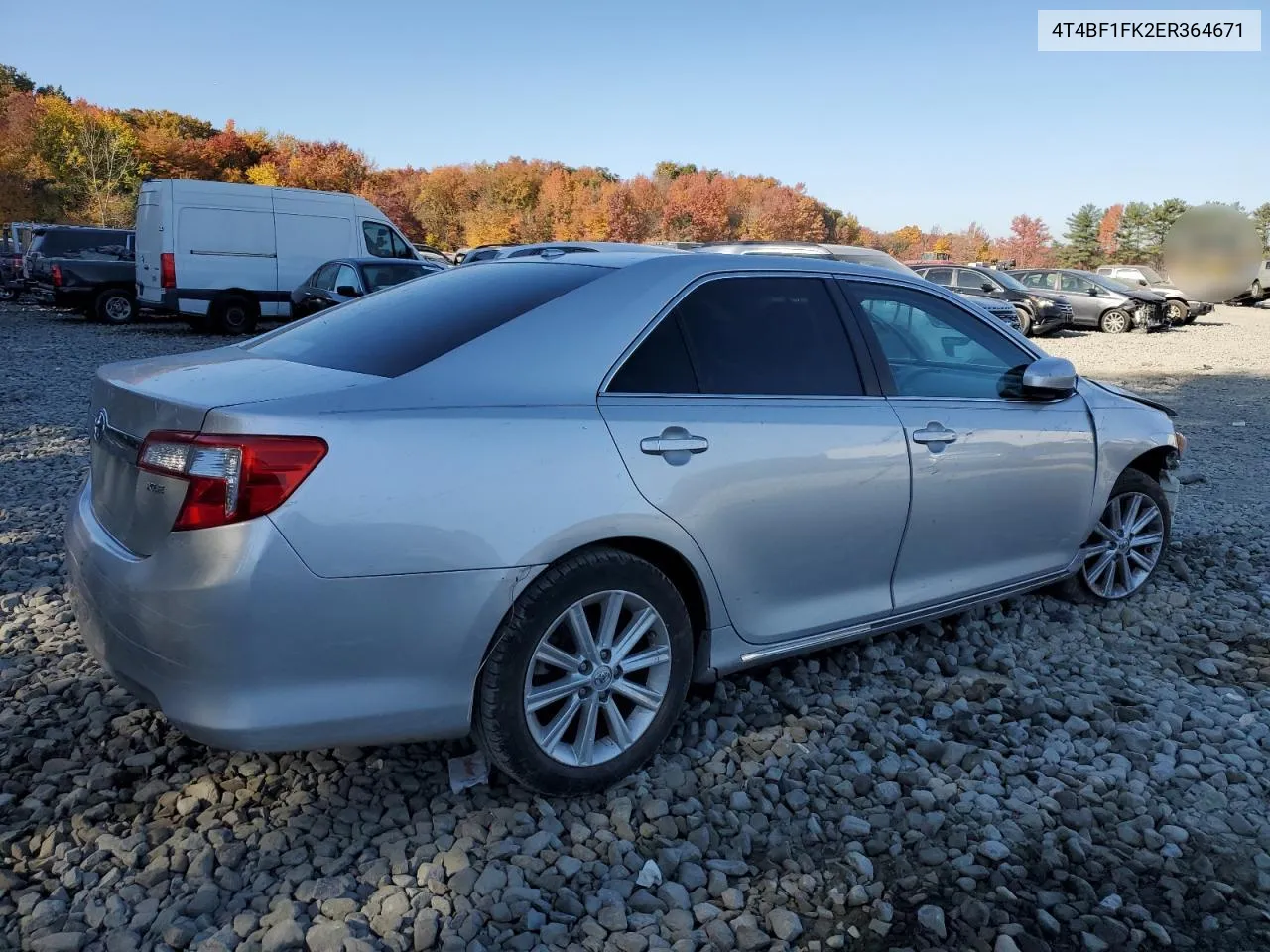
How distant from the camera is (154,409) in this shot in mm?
2531

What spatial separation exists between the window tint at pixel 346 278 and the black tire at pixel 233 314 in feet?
9.76

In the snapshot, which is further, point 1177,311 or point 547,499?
point 1177,311

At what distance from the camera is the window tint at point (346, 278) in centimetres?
1454

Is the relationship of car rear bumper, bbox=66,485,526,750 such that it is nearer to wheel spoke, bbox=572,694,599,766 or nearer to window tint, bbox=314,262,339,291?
wheel spoke, bbox=572,694,599,766

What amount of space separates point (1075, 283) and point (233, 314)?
19649mm

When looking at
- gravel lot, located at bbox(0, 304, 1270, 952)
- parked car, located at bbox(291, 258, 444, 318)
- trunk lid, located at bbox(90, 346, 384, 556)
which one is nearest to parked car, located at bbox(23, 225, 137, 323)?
parked car, located at bbox(291, 258, 444, 318)

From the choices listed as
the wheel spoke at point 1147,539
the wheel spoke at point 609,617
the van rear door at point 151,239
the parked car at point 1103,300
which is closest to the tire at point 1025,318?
the parked car at point 1103,300

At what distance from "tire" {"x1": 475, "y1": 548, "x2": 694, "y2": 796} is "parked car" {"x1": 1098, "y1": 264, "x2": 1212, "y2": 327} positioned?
25.1 metres

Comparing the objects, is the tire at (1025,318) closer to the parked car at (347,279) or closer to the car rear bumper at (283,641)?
the parked car at (347,279)

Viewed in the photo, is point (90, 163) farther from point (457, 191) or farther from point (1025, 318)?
point (1025, 318)

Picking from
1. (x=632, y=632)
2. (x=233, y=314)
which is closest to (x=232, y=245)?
(x=233, y=314)

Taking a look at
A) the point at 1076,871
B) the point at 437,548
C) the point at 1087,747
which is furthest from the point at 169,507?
the point at 1087,747

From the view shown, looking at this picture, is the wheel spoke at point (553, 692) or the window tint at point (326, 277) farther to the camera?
the window tint at point (326, 277)

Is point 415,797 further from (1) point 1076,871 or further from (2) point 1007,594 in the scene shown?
(2) point 1007,594
